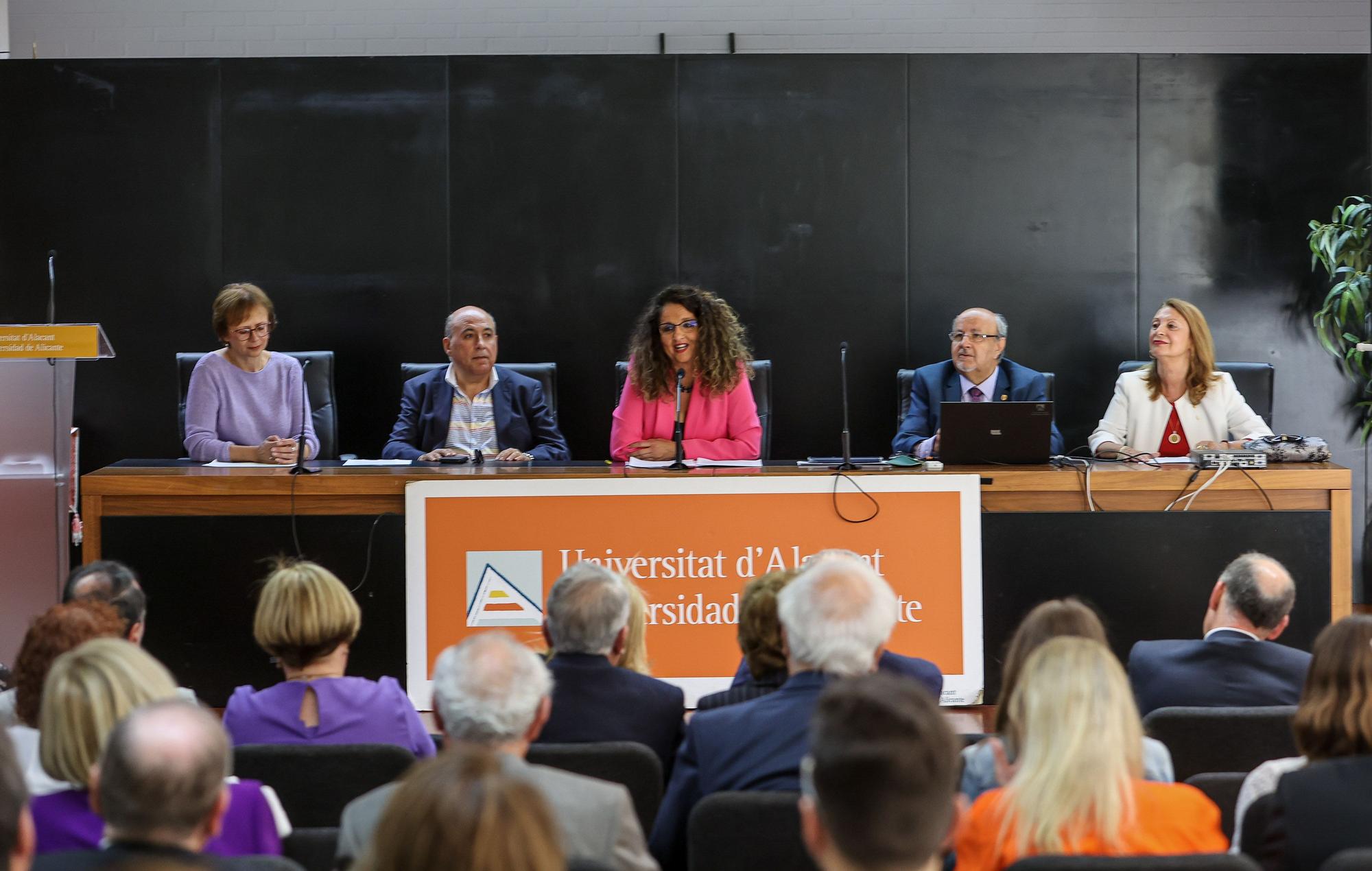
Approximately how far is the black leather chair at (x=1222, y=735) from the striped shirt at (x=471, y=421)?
330 cm

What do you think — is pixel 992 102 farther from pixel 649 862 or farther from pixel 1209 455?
pixel 649 862

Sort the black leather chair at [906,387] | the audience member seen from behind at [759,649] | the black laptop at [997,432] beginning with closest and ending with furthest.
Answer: the audience member seen from behind at [759,649] < the black laptop at [997,432] < the black leather chair at [906,387]

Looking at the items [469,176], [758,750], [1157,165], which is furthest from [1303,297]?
[758,750]

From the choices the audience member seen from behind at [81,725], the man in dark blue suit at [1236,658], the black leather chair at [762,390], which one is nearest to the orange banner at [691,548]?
the man in dark blue suit at [1236,658]

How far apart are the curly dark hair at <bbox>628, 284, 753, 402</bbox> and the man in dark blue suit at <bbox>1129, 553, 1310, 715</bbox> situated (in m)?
2.21

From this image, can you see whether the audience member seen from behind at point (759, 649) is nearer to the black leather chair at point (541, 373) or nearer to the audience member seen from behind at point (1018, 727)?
the audience member seen from behind at point (1018, 727)

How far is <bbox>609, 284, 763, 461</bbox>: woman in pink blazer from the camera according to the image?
4863 millimetres

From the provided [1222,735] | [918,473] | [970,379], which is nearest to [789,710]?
[1222,735]

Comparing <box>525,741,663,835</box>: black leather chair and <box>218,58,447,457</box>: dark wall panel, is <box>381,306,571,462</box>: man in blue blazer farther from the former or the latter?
<box>525,741,663,835</box>: black leather chair

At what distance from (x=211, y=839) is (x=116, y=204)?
512cm

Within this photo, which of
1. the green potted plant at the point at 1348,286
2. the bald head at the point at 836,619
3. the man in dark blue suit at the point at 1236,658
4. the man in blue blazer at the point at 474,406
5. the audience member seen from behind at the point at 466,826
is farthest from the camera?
the green potted plant at the point at 1348,286

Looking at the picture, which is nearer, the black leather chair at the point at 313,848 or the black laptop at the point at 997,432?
the black leather chair at the point at 313,848

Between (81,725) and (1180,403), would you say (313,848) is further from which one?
(1180,403)

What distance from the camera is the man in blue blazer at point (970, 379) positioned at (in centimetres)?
536
